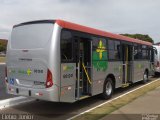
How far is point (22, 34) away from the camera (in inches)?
343

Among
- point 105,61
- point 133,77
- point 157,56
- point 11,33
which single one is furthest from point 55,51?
point 157,56

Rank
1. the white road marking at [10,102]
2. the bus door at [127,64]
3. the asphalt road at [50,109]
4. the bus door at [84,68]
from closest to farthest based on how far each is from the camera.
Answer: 1. the asphalt road at [50,109]
2. the bus door at [84,68]
3. the white road marking at [10,102]
4. the bus door at [127,64]

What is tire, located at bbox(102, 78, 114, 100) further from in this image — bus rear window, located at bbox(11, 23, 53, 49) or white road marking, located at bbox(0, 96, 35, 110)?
bus rear window, located at bbox(11, 23, 53, 49)

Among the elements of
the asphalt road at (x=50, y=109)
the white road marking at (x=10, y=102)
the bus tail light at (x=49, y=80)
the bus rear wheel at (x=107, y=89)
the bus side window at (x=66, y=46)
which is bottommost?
the asphalt road at (x=50, y=109)

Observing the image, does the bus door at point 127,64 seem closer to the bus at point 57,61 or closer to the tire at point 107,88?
the tire at point 107,88

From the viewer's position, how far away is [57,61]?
7.78 metres

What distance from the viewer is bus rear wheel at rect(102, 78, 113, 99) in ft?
35.7

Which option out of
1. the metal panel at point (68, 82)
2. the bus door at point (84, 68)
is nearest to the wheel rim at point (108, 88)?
the bus door at point (84, 68)

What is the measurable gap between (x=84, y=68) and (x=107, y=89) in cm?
228

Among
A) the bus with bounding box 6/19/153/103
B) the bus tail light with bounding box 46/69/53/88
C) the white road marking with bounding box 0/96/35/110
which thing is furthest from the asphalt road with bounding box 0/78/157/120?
the bus tail light with bounding box 46/69/53/88

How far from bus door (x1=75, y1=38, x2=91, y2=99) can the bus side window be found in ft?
1.75

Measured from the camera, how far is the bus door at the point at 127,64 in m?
13.2

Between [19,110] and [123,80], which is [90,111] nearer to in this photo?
[19,110]

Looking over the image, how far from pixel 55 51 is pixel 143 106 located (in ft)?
12.6
